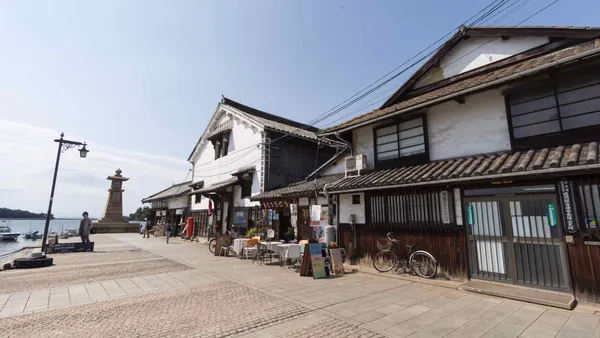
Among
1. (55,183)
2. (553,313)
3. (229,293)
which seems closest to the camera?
(553,313)

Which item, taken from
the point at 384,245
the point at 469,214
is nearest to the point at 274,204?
the point at 384,245

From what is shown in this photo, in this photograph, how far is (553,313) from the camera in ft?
17.6

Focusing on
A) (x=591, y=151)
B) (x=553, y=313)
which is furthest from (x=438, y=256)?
(x=591, y=151)

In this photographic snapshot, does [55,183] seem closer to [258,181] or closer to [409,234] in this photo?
[258,181]

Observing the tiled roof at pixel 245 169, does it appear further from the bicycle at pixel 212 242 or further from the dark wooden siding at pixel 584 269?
the dark wooden siding at pixel 584 269

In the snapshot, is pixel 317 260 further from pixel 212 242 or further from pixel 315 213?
pixel 212 242

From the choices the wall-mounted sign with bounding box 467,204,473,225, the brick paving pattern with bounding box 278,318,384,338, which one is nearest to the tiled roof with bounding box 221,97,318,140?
the wall-mounted sign with bounding box 467,204,473,225

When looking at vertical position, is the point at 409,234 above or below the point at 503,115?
below

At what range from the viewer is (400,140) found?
1048 centimetres

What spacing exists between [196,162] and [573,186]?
25.6m

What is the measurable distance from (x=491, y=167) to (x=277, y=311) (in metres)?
6.30

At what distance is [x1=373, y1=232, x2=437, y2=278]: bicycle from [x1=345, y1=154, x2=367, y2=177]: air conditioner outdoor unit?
2.96 metres

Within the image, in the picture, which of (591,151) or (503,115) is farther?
(503,115)

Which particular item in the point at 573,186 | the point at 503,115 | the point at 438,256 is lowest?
the point at 438,256
